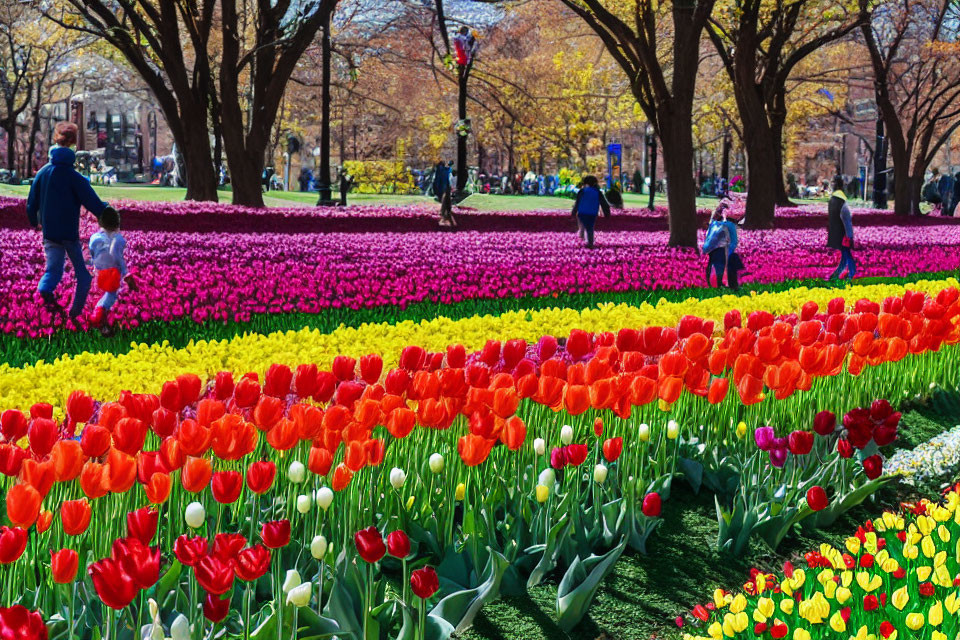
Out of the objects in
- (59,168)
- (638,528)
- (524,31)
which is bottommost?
(638,528)

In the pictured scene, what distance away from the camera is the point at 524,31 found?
180ft

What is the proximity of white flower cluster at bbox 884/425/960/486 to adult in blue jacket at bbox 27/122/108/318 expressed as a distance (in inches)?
243

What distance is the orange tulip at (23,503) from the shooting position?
2488mm

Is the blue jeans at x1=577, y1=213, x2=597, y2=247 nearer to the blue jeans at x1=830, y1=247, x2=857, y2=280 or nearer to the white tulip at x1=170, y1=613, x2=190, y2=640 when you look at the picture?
the blue jeans at x1=830, y1=247, x2=857, y2=280

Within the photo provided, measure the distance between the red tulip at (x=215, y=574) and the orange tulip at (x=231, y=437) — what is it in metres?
0.81

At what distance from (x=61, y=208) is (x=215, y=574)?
24.1 ft

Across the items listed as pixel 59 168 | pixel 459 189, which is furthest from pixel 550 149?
pixel 59 168

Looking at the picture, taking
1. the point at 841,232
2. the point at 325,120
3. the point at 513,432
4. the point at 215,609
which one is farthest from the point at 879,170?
the point at 215,609

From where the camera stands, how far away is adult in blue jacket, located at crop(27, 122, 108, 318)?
8.80 m

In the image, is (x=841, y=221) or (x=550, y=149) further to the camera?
(x=550, y=149)

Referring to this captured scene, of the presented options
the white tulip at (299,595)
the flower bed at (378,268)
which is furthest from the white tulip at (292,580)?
the flower bed at (378,268)

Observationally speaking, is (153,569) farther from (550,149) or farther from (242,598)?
(550,149)

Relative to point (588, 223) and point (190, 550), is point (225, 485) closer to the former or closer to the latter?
point (190, 550)

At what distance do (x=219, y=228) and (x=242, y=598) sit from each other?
1674cm
